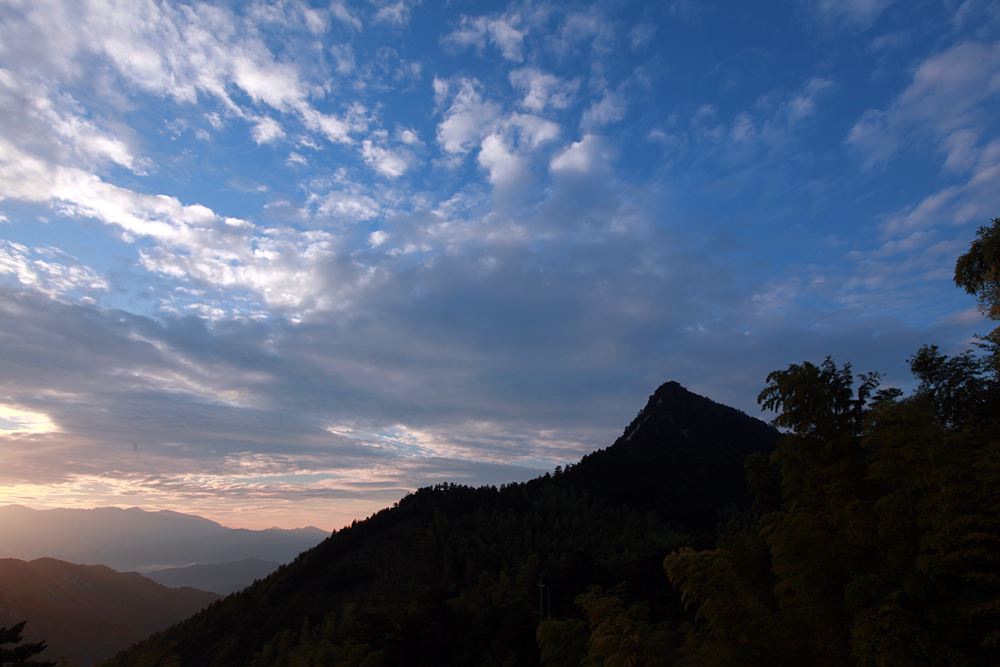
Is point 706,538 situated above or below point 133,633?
above

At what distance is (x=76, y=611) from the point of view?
16038cm

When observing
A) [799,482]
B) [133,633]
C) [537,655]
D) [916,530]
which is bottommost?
[133,633]

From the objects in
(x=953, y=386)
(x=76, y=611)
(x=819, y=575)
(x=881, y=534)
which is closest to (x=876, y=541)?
(x=881, y=534)

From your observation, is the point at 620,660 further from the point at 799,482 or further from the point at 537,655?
the point at 537,655

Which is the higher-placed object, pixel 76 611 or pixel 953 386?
pixel 953 386

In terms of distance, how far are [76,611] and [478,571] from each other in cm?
17937

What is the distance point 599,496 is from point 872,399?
241 feet

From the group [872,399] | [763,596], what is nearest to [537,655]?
[763,596]

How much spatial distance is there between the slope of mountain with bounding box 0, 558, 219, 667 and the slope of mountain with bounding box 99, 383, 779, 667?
302ft

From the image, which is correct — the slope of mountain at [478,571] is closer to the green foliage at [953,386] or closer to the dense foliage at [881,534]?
→ the dense foliage at [881,534]

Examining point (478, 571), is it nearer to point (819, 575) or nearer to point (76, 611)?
point (819, 575)

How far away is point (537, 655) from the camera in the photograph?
99.1ft

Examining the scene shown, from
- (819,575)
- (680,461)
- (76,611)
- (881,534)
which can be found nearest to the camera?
(881,534)

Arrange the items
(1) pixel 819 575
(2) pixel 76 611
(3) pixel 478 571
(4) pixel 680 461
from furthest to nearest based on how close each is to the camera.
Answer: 1. (2) pixel 76 611
2. (4) pixel 680 461
3. (3) pixel 478 571
4. (1) pixel 819 575
